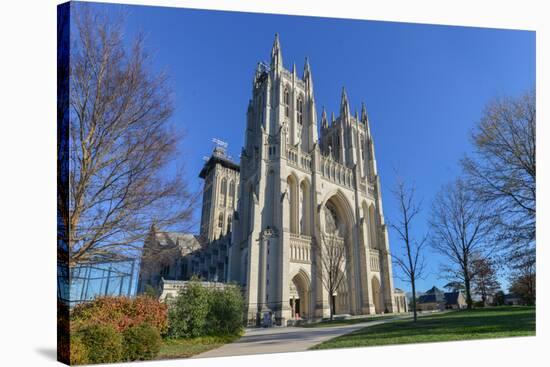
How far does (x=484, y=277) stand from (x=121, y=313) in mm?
15429

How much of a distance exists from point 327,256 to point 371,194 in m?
12.9

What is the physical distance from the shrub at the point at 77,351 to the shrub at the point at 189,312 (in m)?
3.33

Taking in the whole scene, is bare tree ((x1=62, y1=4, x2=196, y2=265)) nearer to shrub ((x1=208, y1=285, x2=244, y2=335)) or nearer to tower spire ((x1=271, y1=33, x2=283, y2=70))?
shrub ((x1=208, y1=285, x2=244, y2=335))

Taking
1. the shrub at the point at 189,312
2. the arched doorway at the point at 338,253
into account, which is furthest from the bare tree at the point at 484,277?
the shrub at the point at 189,312

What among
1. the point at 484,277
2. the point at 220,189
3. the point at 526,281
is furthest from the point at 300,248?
the point at 220,189

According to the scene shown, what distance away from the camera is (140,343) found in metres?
8.11

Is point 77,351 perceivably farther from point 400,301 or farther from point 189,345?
point 400,301

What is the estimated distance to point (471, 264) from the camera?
16.1 metres

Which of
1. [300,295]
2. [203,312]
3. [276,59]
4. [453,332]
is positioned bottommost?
[300,295]

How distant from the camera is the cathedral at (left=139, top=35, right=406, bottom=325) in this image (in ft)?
84.1

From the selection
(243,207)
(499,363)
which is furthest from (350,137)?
(499,363)

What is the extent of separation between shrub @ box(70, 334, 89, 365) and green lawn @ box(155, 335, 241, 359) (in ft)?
5.30

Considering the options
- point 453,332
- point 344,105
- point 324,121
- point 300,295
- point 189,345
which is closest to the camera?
point 189,345

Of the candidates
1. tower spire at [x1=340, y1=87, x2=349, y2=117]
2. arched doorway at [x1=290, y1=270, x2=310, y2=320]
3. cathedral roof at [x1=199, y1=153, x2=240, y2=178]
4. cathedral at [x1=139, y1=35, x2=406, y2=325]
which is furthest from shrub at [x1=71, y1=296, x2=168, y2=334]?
cathedral roof at [x1=199, y1=153, x2=240, y2=178]
